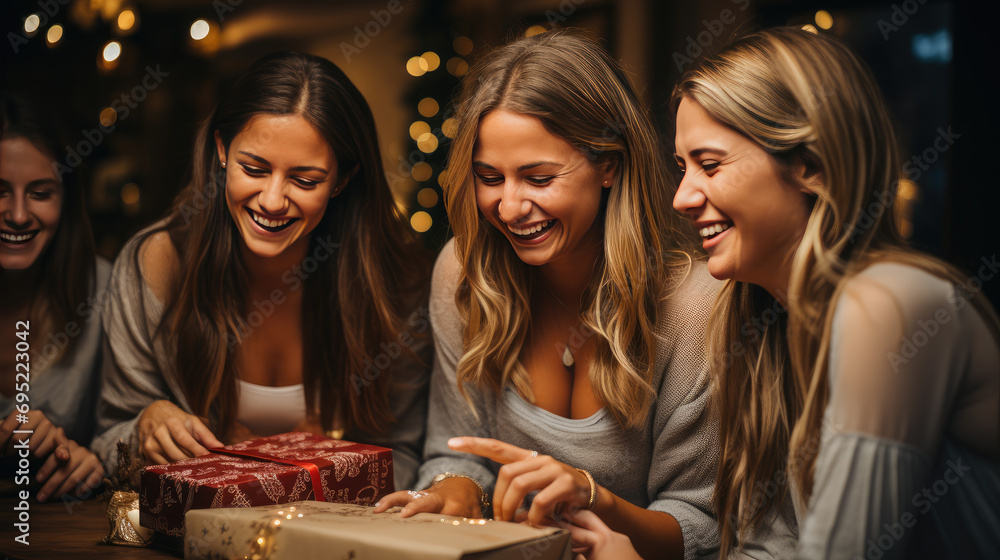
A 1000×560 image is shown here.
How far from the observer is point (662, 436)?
1.47 m

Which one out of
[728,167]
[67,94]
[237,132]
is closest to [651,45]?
[728,167]

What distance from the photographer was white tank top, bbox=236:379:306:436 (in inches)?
71.5

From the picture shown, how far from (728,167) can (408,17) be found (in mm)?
1362

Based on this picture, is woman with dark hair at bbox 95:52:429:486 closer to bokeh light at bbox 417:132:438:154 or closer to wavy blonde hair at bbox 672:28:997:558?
bokeh light at bbox 417:132:438:154

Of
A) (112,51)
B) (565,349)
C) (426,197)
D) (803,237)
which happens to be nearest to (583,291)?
(565,349)

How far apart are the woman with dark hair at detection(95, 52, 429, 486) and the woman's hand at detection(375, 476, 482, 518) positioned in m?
0.32

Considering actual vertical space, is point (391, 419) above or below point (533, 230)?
below

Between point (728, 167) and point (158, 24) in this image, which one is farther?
point (158, 24)

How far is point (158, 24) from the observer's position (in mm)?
1973

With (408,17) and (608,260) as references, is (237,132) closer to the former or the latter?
(408,17)

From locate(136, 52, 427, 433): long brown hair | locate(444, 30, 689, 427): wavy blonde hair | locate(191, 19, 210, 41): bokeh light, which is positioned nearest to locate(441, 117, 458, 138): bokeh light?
locate(136, 52, 427, 433): long brown hair

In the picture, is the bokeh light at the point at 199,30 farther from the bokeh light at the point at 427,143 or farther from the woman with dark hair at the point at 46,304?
the bokeh light at the point at 427,143

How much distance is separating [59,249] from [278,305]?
53 cm

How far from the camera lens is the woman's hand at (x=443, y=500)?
4.11ft
